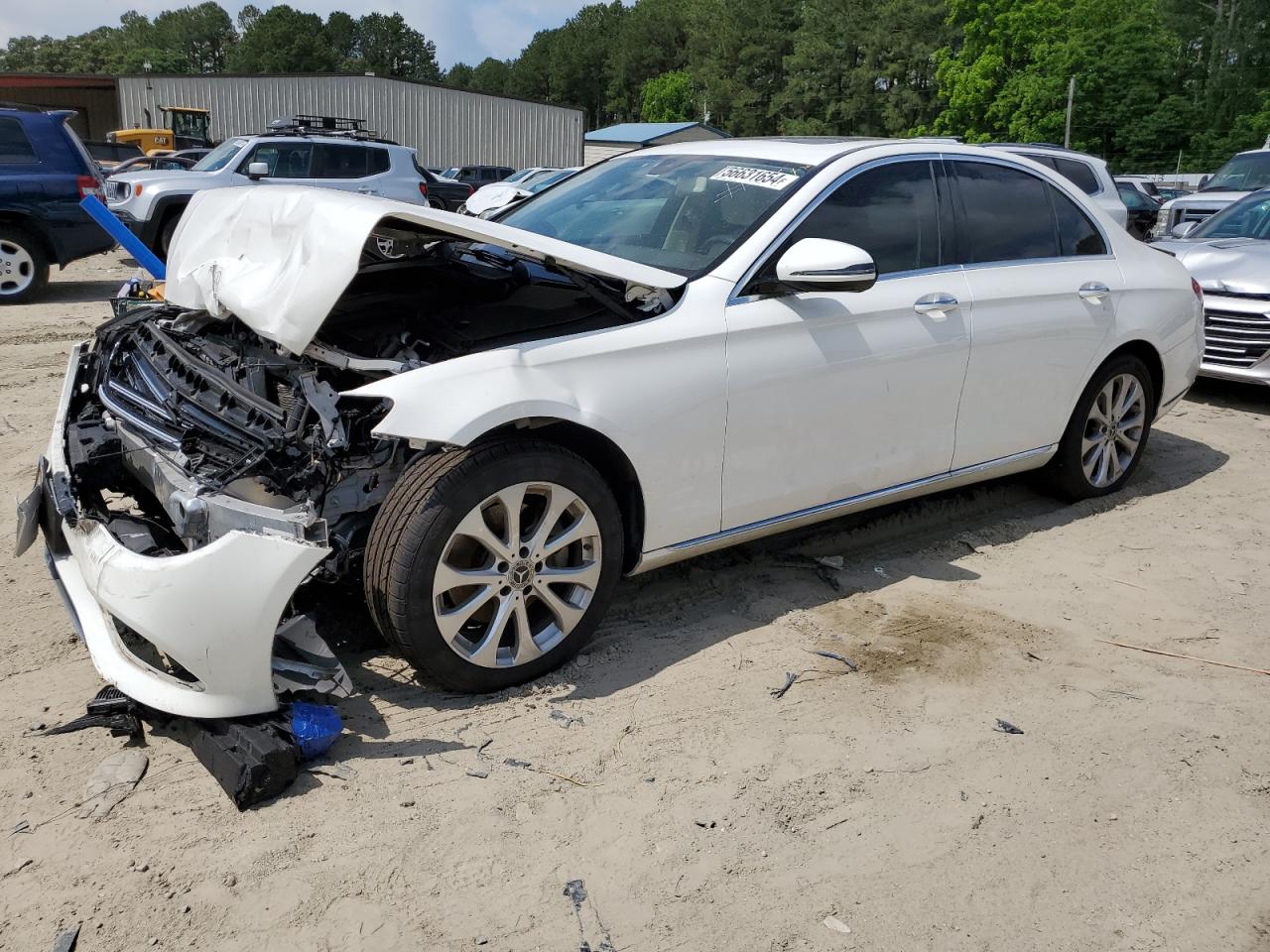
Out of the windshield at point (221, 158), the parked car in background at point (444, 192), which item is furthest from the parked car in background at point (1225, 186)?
the windshield at point (221, 158)

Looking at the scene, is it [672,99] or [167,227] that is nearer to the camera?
[167,227]

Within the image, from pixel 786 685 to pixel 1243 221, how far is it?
7958 mm

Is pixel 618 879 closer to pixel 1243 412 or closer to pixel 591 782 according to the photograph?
pixel 591 782

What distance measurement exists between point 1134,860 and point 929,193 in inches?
109

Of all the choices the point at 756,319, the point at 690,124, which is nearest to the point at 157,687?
the point at 756,319

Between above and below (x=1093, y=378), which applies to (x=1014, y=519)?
below

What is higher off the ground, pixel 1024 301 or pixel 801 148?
pixel 801 148

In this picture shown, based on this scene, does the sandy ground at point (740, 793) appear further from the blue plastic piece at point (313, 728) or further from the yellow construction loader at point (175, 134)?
the yellow construction loader at point (175, 134)

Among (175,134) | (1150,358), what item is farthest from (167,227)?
(175,134)

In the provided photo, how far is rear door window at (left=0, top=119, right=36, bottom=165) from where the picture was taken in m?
10.7

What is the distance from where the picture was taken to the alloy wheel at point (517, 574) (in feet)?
10.5

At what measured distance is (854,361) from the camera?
3975 mm

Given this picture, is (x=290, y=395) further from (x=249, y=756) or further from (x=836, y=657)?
(x=836, y=657)

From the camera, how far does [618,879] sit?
260cm
